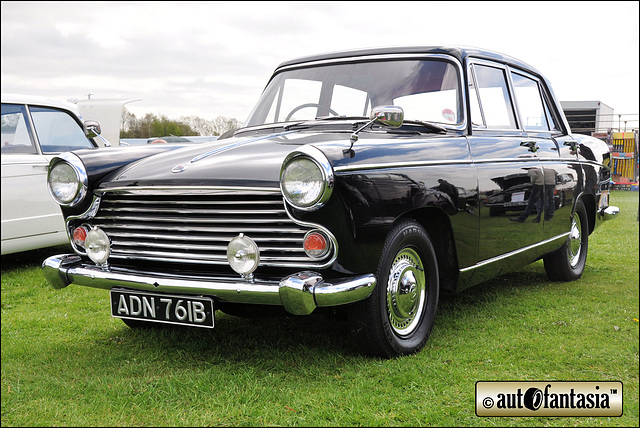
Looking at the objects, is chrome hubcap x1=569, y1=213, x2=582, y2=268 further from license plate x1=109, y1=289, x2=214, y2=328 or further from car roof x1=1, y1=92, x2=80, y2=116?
car roof x1=1, y1=92, x2=80, y2=116

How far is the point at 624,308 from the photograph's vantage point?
455 cm

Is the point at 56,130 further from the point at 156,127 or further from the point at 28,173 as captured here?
the point at 156,127

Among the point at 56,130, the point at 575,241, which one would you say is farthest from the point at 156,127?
the point at 575,241

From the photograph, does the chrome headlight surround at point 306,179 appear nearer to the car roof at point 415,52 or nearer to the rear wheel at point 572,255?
the car roof at point 415,52

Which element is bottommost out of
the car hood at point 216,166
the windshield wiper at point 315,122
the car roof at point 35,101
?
the car hood at point 216,166

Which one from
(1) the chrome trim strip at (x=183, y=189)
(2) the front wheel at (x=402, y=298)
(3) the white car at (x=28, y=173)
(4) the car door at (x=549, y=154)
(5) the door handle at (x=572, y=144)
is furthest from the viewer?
(3) the white car at (x=28, y=173)

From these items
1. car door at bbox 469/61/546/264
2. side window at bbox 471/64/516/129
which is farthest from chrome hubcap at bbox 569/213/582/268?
side window at bbox 471/64/516/129

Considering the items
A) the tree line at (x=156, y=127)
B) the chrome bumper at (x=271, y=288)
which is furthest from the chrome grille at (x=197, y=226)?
the tree line at (x=156, y=127)

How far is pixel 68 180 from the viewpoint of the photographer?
360 cm

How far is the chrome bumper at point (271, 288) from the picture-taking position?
2857mm

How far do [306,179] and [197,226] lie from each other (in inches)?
26.1

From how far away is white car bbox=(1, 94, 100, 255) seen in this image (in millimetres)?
6152

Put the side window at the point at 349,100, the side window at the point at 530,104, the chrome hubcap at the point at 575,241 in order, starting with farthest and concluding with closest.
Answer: the chrome hubcap at the point at 575,241, the side window at the point at 530,104, the side window at the point at 349,100

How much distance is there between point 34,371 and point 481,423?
233 centimetres
